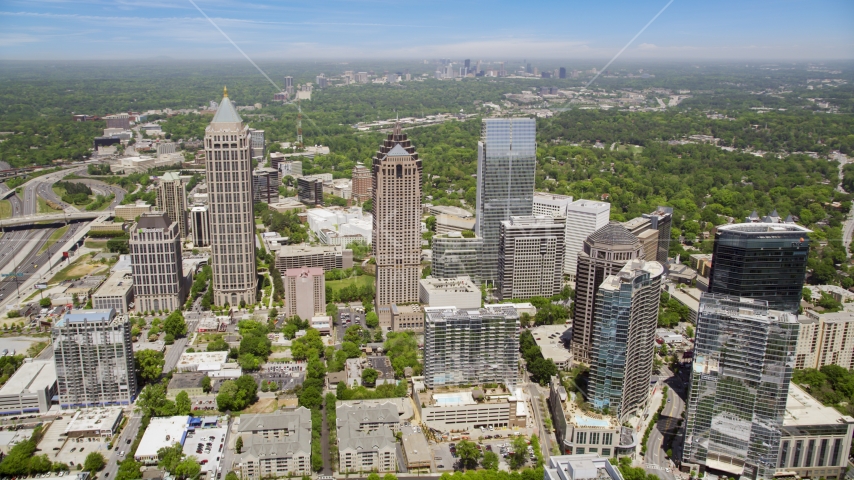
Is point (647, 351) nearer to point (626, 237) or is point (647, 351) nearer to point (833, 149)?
point (626, 237)

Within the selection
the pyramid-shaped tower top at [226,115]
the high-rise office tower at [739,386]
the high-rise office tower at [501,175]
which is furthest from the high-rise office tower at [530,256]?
the pyramid-shaped tower top at [226,115]

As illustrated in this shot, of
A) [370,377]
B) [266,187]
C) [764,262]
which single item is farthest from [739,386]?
[266,187]

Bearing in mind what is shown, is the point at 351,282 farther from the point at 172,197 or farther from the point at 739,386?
the point at 739,386

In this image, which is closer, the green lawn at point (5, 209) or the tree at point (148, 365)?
Result: the tree at point (148, 365)

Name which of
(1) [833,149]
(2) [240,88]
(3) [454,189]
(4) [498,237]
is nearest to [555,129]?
(3) [454,189]

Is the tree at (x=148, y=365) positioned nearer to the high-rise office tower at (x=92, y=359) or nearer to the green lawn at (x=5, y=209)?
the high-rise office tower at (x=92, y=359)
